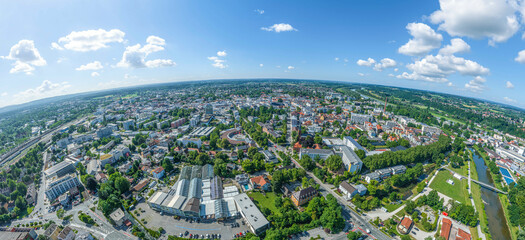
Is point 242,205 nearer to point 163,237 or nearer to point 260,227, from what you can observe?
point 260,227

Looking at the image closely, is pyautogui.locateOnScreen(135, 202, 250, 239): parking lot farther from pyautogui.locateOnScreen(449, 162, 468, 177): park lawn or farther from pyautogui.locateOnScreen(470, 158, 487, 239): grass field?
pyautogui.locateOnScreen(449, 162, 468, 177): park lawn

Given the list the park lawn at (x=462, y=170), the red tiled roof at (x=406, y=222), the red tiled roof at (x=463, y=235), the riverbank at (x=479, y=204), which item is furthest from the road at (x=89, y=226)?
the park lawn at (x=462, y=170)

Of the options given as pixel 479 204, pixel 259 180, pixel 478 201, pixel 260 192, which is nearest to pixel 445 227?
pixel 479 204

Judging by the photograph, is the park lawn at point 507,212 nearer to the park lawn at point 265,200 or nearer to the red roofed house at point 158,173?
the park lawn at point 265,200

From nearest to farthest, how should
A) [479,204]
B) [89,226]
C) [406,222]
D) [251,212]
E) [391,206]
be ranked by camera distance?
[406,222], [251,212], [89,226], [391,206], [479,204]

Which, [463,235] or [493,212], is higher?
[463,235]

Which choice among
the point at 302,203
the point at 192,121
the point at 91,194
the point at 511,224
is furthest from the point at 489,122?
the point at 91,194

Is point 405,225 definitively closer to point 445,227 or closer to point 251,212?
point 445,227
